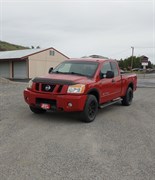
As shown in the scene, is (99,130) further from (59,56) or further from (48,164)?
(59,56)

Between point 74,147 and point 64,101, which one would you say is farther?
point 64,101

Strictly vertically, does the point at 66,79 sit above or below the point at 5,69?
above

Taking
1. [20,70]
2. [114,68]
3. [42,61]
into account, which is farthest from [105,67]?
[42,61]

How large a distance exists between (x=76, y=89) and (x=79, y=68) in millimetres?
1590

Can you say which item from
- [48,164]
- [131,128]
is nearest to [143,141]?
[131,128]

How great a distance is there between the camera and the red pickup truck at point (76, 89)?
7.41 meters

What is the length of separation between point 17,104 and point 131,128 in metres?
4.85

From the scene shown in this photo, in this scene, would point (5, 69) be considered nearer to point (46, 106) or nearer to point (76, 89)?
point (46, 106)

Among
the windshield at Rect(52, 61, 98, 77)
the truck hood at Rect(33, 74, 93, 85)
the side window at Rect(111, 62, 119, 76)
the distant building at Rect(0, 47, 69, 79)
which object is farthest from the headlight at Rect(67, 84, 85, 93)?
the distant building at Rect(0, 47, 69, 79)

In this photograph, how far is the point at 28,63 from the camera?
35.0m

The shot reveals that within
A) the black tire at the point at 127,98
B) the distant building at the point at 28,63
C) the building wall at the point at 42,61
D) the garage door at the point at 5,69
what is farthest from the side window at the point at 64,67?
the garage door at the point at 5,69

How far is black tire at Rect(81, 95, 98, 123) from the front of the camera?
758 centimetres

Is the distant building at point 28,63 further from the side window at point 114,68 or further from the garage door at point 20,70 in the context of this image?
the side window at point 114,68

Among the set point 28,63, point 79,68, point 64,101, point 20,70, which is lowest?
point 64,101
